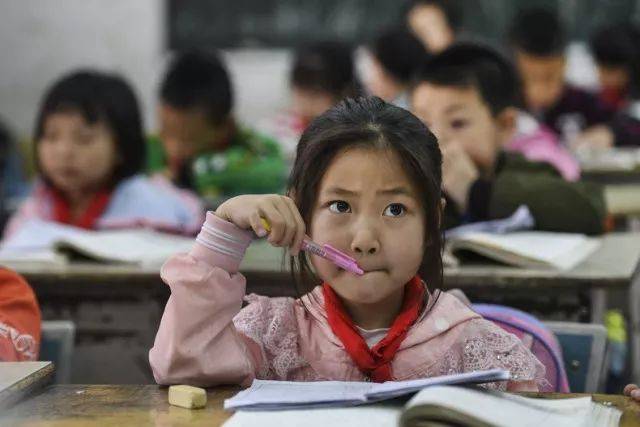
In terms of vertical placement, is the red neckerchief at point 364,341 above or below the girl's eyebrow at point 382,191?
below

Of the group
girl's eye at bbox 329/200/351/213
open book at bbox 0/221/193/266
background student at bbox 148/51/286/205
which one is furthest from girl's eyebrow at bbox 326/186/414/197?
background student at bbox 148/51/286/205

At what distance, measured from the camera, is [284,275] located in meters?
2.12

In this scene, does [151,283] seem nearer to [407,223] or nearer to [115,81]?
[407,223]

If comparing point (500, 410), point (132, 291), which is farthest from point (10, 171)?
point (500, 410)

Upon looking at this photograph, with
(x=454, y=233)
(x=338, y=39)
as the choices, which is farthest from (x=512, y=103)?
(x=338, y=39)

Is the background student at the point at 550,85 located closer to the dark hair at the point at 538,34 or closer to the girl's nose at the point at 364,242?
the dark hair at the point at 538,34

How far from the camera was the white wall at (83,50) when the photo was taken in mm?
7340

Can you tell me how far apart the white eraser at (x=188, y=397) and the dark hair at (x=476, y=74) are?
1.93 m

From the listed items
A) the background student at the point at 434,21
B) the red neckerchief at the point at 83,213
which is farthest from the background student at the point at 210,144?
the background student at the point at 434,21

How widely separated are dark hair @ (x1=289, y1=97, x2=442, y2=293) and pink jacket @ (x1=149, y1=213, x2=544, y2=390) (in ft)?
0.34

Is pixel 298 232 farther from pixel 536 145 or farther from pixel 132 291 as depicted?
pixel 536 145

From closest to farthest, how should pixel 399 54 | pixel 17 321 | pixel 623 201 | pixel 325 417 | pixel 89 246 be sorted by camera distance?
pixel 325 417
pixel 17 321
pixel 89 246
pixel 623 201
pixel 399 54

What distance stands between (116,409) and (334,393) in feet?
0.74

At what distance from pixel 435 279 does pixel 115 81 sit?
2180mm
